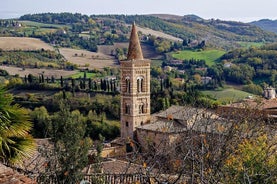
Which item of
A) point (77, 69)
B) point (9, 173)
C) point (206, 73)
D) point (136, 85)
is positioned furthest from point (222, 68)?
point (9, 173)

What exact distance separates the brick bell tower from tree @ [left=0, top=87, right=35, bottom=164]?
93.9ft

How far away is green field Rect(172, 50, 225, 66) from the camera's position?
102938 mm

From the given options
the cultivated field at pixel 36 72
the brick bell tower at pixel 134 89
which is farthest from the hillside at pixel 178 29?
the brick bell tower at pixel 134 89

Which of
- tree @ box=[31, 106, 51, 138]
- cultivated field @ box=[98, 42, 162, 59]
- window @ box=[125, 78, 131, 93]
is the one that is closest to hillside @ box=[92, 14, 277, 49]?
cultivated field @ box=[98, 42, 162, 59]

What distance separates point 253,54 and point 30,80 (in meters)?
42.1

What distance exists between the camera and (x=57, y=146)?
45.1 feet

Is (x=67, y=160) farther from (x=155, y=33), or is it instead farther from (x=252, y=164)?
(x=155, y=33)

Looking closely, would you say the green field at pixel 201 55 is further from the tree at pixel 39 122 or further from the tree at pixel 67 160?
the tree at pixel 67 160

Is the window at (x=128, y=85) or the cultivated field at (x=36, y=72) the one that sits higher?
the window at (x=128, y=85)

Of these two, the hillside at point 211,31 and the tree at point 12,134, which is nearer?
the tree at point 12,134

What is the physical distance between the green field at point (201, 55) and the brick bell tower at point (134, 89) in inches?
2404

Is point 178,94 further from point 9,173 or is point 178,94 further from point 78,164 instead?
point 9,173

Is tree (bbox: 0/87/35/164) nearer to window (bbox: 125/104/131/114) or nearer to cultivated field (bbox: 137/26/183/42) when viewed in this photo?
window (bbox: 125/104/131/114)

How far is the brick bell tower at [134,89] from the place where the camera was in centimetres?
3991
